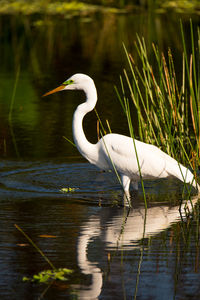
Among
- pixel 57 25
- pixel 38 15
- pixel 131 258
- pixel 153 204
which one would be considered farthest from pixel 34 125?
pixel 38 15

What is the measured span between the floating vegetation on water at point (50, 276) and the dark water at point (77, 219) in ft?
0.16

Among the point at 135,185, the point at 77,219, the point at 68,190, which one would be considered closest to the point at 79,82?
the point at 68,190

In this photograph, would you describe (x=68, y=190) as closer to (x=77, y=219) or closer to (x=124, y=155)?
(x=124, y=155)

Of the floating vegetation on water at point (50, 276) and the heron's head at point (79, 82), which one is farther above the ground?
the heron's head at point (79, 82)

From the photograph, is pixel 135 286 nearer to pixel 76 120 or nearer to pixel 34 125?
pixel 76 120

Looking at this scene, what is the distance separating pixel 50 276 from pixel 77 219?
143 cm

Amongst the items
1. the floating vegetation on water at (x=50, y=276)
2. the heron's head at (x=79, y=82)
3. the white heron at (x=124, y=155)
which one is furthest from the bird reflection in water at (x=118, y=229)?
the heron's head at (x=79, y=82)

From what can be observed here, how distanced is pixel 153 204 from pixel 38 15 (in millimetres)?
18160

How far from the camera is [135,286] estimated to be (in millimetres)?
4188

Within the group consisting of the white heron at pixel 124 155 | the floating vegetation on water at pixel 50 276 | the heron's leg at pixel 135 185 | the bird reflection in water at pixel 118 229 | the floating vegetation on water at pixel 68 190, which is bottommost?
the floating vegetation on water at pixel 68 190

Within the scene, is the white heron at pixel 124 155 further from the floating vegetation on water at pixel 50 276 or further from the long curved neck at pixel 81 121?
the floating vegetation on water at pixel 50 276

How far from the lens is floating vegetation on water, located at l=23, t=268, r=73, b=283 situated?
427cm

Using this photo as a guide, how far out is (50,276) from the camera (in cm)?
431

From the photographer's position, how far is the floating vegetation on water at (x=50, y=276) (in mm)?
4266
